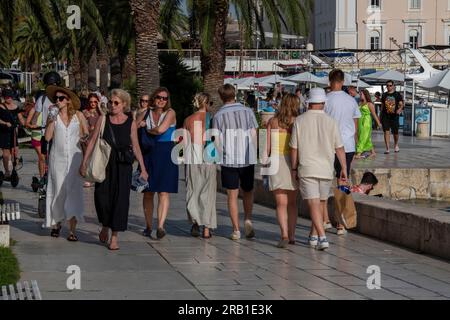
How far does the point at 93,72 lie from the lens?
5141cm

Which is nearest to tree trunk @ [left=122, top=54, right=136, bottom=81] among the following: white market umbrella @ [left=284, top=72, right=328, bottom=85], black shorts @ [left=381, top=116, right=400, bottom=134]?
white market umbrella @ [left=284, top=72, right=328, bottom=85]

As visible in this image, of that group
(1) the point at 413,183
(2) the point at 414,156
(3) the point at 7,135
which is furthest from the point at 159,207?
(2) the point at 414,156

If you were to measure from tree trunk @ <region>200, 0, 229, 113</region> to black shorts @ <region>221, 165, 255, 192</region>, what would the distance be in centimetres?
1680

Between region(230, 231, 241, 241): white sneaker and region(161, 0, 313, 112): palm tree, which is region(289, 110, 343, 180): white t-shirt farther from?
region(161, 0, 313, 112): palm tree

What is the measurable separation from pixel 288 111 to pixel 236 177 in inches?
42.9

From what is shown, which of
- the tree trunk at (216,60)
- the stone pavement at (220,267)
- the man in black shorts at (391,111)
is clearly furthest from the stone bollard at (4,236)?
the tree trunk at (216,60)

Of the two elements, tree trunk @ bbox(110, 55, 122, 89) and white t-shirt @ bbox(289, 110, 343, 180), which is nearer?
white t-shirt @ bbox(289, 110, 343, 180)

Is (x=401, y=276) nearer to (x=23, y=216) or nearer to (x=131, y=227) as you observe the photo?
(x=131, y=227)

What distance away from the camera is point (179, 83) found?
3431 centimetres

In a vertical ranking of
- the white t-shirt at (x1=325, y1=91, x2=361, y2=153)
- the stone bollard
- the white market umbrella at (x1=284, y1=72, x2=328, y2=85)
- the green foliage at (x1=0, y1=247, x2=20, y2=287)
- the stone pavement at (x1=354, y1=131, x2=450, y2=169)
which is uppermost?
the white market umbrella at (x1=284, y1=72, x2=328, y2=85)

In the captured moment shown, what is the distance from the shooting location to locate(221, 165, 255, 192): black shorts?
12055mm

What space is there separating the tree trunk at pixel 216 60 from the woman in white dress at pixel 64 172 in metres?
17.0
